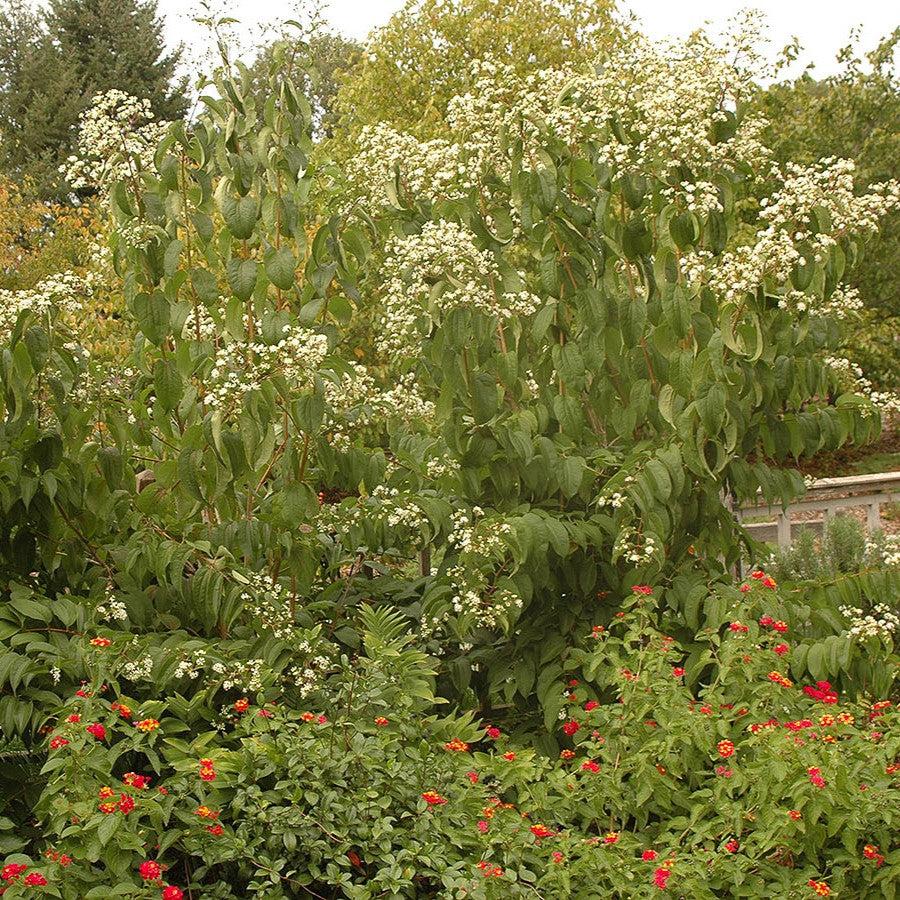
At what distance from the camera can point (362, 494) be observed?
4.27 m

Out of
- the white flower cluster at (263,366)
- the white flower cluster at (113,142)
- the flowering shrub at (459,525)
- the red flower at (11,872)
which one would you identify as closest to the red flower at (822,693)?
the flowering shrub at (459,525)

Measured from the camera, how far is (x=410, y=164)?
13.4ft

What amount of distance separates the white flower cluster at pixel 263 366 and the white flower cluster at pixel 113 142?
0.79 m

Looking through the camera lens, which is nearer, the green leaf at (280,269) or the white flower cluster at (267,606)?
the white flower cluster at (267,606)

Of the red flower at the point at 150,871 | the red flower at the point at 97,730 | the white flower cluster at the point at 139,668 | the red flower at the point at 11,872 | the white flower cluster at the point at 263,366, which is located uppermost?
the white flower cluster at the point at 263,366

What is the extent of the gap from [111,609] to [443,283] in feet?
4.32

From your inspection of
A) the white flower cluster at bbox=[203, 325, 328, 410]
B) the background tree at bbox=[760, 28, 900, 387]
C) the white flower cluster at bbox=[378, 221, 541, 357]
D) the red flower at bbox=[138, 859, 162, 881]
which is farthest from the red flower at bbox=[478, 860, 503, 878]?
the background tree at bbox=[760, 28, 900, 387]

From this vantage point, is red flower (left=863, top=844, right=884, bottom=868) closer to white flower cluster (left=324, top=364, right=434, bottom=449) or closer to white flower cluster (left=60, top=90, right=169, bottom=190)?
white flower cluster (left=324, top=364, right=434, bottom=449)

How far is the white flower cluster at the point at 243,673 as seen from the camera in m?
3.16

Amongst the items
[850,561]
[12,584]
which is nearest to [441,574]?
[12,584]

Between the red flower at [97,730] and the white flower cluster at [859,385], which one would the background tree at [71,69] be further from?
the red flower at [97,730]

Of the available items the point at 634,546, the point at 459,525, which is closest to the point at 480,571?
the point at 459,525

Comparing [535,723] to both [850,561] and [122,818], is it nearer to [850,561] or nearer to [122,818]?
[122,818]

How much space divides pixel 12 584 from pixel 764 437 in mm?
2338
